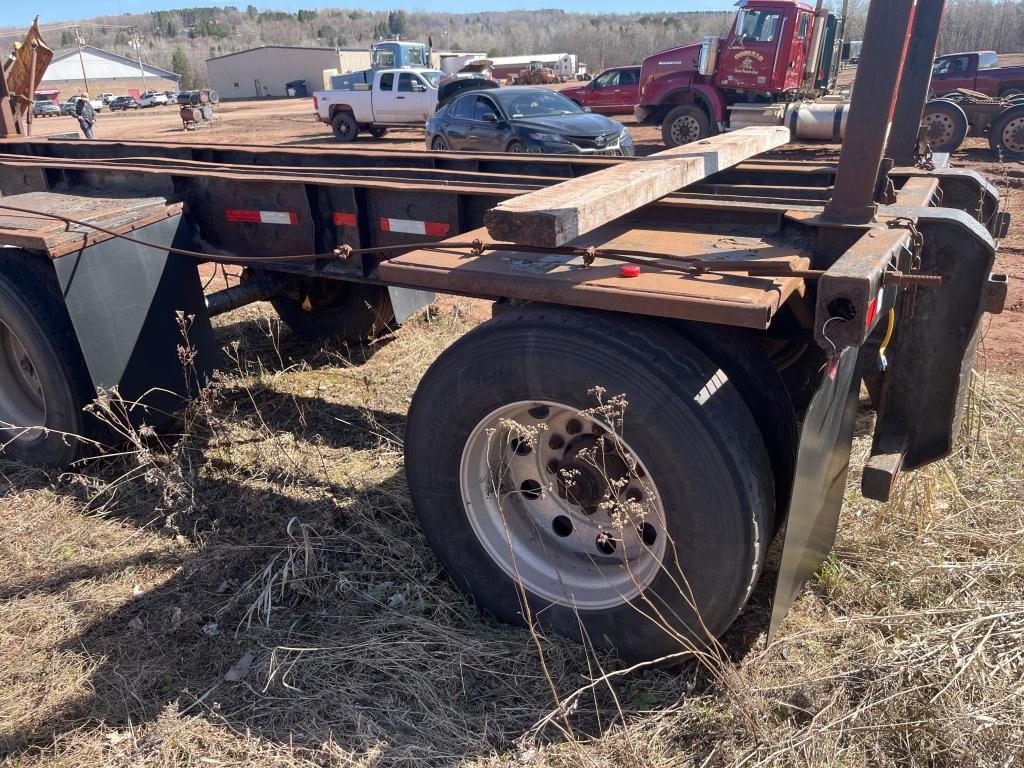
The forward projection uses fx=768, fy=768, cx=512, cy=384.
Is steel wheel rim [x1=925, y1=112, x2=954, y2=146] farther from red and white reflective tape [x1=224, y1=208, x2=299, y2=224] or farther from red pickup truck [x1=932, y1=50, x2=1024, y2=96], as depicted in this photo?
red and white reflective tape [x1=224, y1=208, x2=299, y2=224]

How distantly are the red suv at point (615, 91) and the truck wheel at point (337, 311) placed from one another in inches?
706

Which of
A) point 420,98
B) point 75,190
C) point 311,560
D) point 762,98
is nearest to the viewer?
point 311,560

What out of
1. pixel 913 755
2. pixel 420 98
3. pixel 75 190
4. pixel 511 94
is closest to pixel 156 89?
pixel 420 98

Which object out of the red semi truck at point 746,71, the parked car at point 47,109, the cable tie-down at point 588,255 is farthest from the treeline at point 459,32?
the parked car at point 47,109

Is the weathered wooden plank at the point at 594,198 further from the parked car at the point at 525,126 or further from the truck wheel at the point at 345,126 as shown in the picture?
the truck wheel at the point at 345,126

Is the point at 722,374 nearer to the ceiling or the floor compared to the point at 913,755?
nearer to the ceiling

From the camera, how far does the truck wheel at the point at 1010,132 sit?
46.8 ft

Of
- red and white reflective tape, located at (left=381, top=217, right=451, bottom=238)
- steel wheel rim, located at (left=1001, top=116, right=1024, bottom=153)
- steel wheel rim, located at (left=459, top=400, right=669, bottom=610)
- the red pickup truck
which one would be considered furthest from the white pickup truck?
steel wheel rim, located at (left=459, top=400, right=669, bottom=610)

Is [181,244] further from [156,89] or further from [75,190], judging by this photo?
[156,89]

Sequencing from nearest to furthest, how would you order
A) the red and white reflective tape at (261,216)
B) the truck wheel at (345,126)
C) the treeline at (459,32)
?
the red and white reflective tape at (261,216) → the truck wheel at (345,126) → the treeline at (459,32)

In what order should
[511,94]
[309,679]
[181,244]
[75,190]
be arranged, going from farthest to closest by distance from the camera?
[511,94], [75,190], [181,244], [309,679]

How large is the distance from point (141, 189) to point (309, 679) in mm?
3092

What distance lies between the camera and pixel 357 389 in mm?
5160

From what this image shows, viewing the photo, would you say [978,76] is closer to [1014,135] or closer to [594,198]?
[1014,135]
